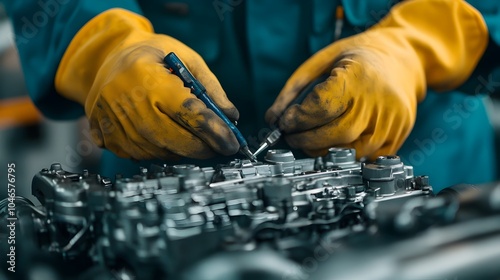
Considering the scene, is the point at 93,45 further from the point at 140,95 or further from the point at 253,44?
the point at 253,44

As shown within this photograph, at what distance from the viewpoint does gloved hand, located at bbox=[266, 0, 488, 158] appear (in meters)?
0.97

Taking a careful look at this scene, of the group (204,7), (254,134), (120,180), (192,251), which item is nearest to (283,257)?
(192,251)

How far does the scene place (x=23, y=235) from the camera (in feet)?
2.34

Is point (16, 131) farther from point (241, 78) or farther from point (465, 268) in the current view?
point (465, 268)

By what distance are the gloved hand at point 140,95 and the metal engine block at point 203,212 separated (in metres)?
0.12

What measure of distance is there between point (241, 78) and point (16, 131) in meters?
1.26

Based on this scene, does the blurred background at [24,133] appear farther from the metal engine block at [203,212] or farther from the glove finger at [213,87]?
the metal engine block at [203,212]

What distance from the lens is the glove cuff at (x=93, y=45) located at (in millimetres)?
1117

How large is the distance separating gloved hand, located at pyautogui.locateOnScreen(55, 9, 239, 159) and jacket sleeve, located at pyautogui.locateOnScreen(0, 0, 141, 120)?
0.03 m

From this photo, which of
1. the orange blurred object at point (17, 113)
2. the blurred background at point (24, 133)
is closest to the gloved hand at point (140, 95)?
the blurred background at point (24, 133)

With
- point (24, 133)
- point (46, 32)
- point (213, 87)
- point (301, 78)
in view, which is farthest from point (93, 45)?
point (24, 133)

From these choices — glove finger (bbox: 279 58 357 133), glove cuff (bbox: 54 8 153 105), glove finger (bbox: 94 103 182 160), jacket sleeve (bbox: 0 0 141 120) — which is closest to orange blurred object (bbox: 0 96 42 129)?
jacket sleeve (bbox: 0 0 141 120)

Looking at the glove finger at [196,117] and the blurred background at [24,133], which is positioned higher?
the glove finger at [196,117]

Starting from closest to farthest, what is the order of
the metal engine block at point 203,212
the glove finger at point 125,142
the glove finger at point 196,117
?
the metal engine block at point 203,212 → the glove finger at point 196,117 → the glove finger at point 125,142
